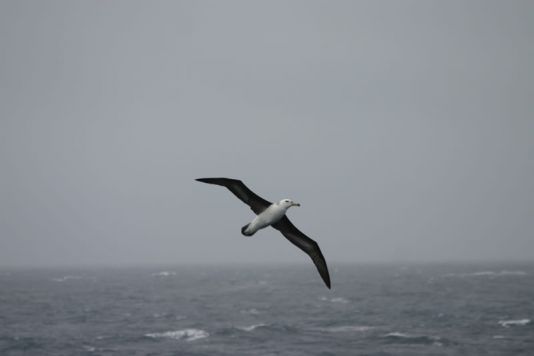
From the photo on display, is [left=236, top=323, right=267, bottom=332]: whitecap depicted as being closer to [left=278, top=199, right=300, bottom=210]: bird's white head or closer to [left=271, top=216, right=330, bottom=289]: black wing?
[left=271, top=216, right=330, bottom=289]: black wing

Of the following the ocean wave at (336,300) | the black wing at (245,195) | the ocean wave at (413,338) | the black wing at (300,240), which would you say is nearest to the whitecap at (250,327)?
the ocean wave at (413,338)

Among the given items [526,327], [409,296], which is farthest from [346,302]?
[526,327]

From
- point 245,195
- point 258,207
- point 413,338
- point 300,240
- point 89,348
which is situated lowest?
point 413,338

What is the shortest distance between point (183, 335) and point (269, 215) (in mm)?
76496

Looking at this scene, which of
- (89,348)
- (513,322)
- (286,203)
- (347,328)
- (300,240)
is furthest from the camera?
(513,322)

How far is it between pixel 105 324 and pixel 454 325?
53239mm

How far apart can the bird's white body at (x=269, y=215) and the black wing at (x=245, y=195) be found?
15.9 inches

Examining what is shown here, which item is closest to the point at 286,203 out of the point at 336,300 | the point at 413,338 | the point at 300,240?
the point at 300,240

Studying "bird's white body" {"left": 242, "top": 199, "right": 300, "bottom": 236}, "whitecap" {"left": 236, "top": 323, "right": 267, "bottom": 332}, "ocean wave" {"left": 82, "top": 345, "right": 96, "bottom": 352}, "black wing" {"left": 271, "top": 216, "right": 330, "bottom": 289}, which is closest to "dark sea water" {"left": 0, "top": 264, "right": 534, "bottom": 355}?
"ocean wave" {"left": 82, "top": 345, "right": 96, "bottom": 352}

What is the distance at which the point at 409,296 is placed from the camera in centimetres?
14500

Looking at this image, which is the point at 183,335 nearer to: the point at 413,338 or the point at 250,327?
the point at 250,327

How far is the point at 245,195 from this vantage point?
1670cm

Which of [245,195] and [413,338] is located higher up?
[245,195]

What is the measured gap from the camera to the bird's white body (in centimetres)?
1619
